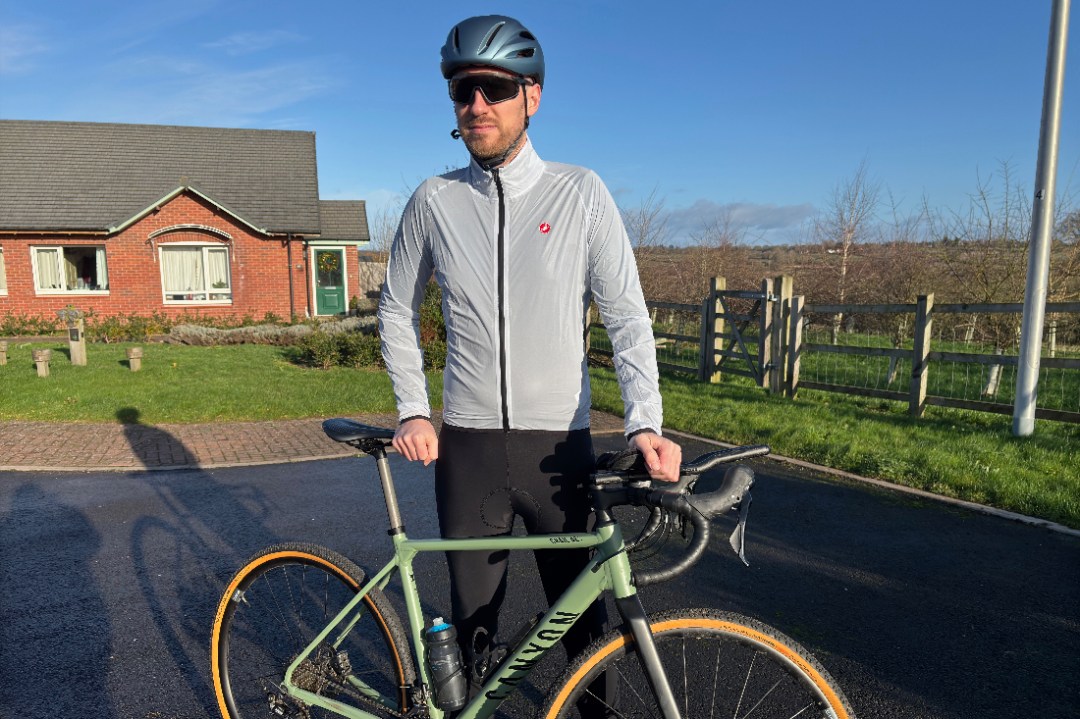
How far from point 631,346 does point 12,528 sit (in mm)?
5400

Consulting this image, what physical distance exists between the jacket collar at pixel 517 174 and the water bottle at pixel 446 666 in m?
1.31

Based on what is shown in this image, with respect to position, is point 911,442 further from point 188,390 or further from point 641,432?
point 188,390

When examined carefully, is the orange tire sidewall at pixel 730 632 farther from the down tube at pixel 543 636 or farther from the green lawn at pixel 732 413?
the green lawn at pixel 732 413

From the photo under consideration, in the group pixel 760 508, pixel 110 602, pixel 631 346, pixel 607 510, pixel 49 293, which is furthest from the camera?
pixel 49 293

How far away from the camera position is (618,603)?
6.03 feet

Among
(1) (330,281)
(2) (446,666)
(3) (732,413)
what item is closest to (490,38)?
(2) (446,666)

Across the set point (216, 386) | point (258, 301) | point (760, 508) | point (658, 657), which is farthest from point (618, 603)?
point (258, 301)

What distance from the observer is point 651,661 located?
5.94 feet

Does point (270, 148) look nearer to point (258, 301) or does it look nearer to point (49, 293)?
point (258, 301)

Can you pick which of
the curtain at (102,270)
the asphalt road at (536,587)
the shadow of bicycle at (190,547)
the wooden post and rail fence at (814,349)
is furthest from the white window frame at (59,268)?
the asphalt road at (536,587)

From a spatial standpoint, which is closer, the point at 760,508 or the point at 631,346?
the point at 631,346

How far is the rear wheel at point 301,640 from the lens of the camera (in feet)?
8.00

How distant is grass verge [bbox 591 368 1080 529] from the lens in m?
6.09

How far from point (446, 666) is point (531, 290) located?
3.77ft
